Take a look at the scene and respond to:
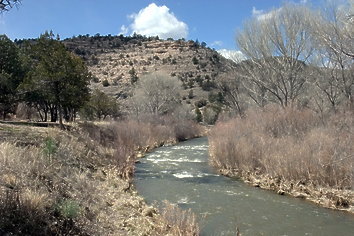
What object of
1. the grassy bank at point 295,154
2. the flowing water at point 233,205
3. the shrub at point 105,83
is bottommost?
the flowing water at point 233,205

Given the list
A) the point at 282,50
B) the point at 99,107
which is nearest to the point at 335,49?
the point at 282,50

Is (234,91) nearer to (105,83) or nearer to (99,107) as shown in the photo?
(99,107)

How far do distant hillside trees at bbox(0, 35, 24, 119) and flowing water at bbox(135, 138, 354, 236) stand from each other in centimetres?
1186

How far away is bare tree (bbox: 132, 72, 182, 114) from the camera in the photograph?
57688mm

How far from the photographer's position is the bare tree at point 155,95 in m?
57.7

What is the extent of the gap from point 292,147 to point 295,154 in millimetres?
948

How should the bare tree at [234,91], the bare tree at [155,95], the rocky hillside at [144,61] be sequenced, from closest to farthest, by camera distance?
the bare tree at [234,91]
the bare tree at [155,95]
the rocky hillside at [144,61]

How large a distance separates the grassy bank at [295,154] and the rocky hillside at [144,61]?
4631 centimetres

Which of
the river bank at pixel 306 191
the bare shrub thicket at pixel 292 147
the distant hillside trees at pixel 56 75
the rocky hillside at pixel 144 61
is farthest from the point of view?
the rocky hillside at pixel 144 61

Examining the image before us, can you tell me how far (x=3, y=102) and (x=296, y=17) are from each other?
21.5 meters

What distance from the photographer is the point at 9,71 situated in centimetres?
2681

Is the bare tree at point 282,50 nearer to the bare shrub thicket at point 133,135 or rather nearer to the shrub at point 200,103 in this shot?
the bare shrub thicket at point 133,135

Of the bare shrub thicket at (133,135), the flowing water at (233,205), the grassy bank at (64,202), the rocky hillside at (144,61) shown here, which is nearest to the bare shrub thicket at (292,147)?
the flowing water at (233,205)

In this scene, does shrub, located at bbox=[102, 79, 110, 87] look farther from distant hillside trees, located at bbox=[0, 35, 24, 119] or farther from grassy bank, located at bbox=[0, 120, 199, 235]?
grassy bank, located at bbox=[0, 120, 199, 235]
